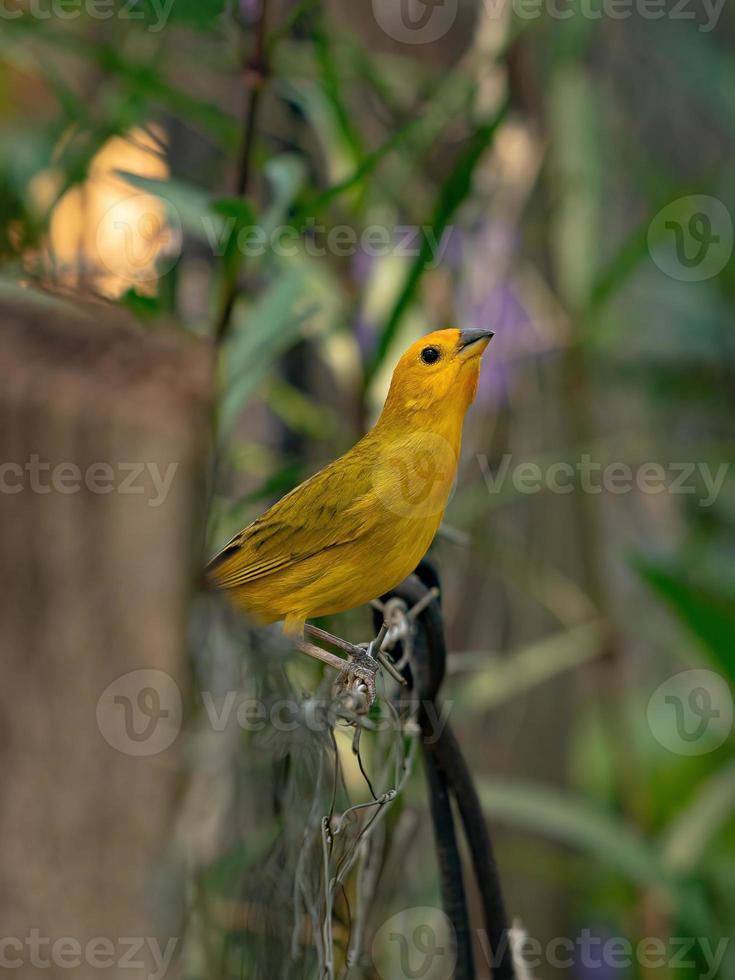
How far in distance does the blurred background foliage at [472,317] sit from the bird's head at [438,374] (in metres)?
0.13

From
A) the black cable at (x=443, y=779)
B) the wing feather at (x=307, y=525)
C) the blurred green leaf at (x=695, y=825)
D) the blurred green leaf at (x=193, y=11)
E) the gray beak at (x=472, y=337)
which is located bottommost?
the blurred green leaf at (x=695, y=825)

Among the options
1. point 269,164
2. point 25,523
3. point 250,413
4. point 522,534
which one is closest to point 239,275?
point 269,164

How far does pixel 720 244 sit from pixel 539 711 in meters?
1.15

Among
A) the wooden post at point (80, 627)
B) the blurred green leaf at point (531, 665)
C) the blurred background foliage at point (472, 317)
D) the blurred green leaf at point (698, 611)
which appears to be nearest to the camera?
the wooden post at point (80, 627)

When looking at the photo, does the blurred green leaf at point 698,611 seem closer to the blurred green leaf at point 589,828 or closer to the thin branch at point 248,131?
the blurred green leaf at point 589,828

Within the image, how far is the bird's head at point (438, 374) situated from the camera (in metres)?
0.59

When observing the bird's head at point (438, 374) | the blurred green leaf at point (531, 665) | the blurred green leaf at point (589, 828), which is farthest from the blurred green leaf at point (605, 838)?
the bird's head at point (438, 374)

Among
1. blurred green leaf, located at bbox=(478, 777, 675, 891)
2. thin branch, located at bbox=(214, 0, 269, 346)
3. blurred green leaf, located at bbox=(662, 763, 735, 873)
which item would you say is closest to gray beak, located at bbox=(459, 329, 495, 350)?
thin branch, located at bbox=(214, 0, 269, 346)

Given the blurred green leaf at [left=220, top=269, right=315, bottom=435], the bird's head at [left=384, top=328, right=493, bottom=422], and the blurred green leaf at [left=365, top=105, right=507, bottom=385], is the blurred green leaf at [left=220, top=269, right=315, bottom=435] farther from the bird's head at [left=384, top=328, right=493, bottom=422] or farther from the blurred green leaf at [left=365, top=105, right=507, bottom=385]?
the bird's head at [left=384, top=328, right=493, bottom=422]

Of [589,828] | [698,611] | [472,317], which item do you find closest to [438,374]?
[698,611]

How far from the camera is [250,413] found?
2.38m

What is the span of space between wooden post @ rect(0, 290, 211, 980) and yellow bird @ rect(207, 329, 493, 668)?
0.09 m

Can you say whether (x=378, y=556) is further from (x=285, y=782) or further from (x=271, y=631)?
(x=285, y=782)

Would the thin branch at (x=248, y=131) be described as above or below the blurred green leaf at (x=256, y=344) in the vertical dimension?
above
